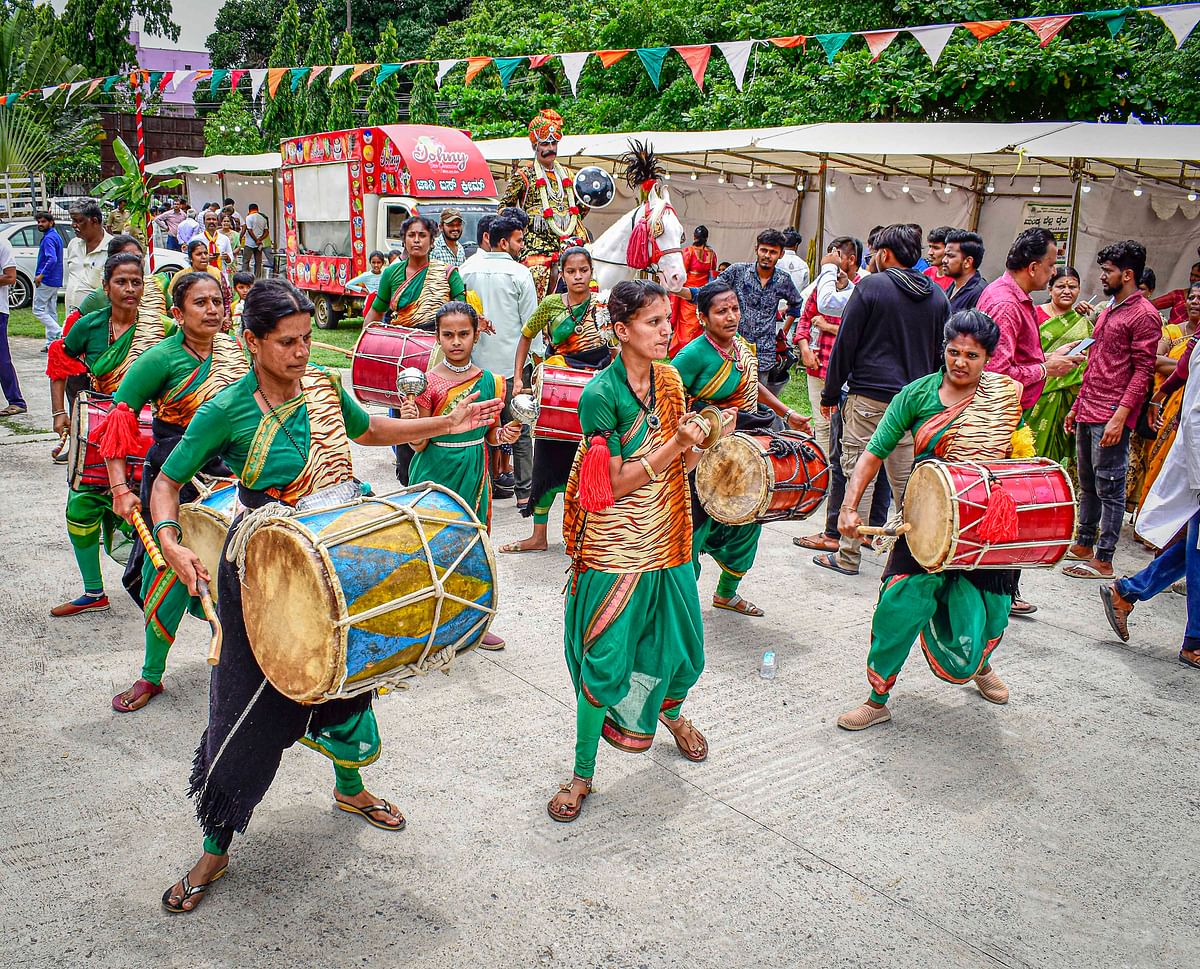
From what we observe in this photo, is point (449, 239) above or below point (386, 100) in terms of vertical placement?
below

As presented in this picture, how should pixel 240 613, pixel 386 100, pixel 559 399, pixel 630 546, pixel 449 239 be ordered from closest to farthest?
pixel 240 613 → pixel 630 546 → pixel 559 399 → pixel 449 239 → pixel 386 100

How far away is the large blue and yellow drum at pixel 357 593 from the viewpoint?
274 cm

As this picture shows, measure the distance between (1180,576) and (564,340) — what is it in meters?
3.67

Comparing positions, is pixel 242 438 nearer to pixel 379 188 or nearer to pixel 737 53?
pixel 737 53

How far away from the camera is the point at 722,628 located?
17.9ft

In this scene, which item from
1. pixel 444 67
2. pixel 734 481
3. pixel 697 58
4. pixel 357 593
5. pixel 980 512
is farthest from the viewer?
pixel 444 67

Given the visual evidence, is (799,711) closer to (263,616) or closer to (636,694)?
(636,694)

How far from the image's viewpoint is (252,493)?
314 centimetres

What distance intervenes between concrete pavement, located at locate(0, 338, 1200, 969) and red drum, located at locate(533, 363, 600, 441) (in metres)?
1.20

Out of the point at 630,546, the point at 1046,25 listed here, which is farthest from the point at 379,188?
the point at 630,546

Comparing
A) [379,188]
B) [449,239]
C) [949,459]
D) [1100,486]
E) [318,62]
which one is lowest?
[1100,486]

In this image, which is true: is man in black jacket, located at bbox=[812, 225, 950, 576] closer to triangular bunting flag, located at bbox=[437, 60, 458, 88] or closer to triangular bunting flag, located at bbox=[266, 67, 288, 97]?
triangular bunting flag, located at bbox=[437, 60, 458, 88]

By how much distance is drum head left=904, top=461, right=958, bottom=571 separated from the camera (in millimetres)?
3938

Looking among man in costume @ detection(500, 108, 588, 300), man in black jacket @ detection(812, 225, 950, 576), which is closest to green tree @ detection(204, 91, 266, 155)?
man in costume @ detection(500, 108, 588, 300)
